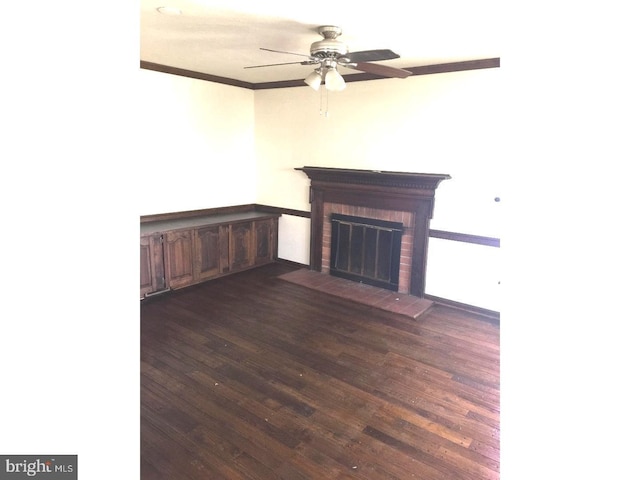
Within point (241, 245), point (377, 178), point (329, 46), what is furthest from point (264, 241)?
point (329, 46)

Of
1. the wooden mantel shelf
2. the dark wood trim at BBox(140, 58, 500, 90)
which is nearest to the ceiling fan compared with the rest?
the dark wood trim at BBox(140, 58, 500, 90)

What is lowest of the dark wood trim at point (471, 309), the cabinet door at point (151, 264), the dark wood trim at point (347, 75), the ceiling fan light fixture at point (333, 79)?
the dark wood trim at point (471, 309)

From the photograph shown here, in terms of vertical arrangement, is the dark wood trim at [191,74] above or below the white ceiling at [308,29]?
above

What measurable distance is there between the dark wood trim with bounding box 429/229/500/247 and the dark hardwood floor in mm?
803

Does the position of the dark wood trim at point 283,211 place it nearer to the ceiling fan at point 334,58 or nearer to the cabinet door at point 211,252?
the cabinet door at point 211,252

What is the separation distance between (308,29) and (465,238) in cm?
264

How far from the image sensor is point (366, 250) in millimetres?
5160

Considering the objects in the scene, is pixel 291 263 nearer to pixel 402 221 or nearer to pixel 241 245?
pixel 241 245

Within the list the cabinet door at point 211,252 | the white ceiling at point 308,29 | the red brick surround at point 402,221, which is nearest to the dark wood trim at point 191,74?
the white ceiling at point 308,29

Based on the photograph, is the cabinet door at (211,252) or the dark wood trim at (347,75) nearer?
the dark wood trim at (347,75)

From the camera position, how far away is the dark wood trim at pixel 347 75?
4035mm

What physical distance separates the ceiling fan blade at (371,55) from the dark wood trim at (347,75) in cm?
164

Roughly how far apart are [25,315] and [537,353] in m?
1.04

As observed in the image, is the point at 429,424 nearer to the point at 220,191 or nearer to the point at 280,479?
the point at 280,479
